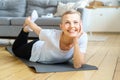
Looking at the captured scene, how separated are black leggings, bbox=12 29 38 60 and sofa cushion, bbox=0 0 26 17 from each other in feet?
6.93

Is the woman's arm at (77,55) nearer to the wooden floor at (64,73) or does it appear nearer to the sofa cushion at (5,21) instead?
the wooden floor at (64,73)

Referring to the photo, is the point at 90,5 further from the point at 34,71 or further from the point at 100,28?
the point at 34,71

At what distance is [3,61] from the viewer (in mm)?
2715

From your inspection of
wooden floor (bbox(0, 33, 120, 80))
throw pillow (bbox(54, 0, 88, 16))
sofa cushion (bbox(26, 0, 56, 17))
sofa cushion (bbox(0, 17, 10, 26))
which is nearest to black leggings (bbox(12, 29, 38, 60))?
wooden floor (bbox(0, 33, 120, 80))

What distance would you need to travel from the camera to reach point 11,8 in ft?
16.3

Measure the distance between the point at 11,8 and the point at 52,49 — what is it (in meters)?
2.83

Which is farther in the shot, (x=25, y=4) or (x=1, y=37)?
(x=25, y=4)

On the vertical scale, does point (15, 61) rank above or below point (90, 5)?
below

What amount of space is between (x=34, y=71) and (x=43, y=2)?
2925 mm

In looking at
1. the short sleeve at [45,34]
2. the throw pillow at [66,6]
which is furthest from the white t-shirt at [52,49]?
the throw pillow at [66,6]

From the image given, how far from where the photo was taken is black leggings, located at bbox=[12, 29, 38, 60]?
269 centimetres

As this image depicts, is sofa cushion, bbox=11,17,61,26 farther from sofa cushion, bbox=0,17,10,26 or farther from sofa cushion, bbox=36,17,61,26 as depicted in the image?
sofa cushion, bbox=0,17,10,26

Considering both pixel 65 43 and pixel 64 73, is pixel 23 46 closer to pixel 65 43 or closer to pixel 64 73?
pixel 65 43

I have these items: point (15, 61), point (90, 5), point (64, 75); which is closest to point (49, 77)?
point (64, 75)
